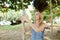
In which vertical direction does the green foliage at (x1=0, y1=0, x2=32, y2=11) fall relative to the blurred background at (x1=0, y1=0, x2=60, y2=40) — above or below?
above

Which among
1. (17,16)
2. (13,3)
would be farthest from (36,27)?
(17,16)

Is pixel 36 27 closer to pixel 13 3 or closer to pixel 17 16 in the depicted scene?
pixel 13 3

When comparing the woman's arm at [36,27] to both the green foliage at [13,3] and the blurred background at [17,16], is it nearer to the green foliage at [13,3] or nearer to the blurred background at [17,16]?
the blurred background at [17,16]

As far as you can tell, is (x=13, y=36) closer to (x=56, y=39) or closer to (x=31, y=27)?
(x=56, y=39)

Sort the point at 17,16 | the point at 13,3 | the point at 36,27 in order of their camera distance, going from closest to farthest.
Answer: the point at 36,27
the point at 13,3
the point at 17,16

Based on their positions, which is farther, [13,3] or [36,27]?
[13,3]

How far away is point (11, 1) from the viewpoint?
5203 millimetres

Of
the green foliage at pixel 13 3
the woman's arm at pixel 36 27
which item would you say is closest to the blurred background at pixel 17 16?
the green foliage at pixel 13 3

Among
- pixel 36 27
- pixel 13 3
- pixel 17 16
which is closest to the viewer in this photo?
pixel 36 27

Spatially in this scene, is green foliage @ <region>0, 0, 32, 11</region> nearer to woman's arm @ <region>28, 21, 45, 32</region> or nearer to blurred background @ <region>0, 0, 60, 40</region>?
blurred background @ <region>0, 0, 60, 40</region>

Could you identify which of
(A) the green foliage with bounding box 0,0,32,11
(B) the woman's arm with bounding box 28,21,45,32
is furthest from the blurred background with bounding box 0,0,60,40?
(B) the woman's arm with bounding box 28,21,45,32

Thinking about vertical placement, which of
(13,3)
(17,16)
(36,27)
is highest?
(36,27)

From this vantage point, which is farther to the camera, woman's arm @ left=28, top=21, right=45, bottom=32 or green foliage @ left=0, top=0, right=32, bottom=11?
green foliage @ left=0, top=0, right=32, bottom=11

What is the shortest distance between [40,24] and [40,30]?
70mm
